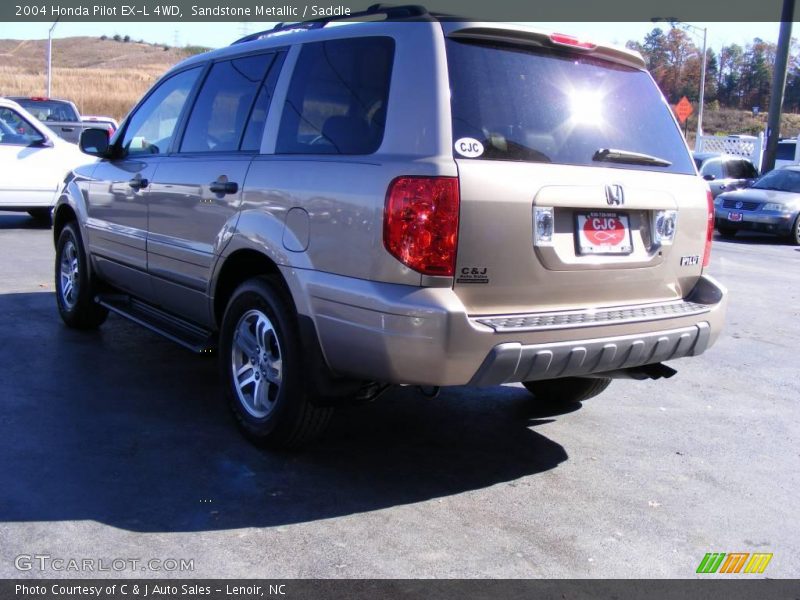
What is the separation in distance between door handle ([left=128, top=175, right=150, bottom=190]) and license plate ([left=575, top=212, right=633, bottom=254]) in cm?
284

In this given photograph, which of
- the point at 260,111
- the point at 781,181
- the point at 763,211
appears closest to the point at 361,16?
the point at 260,111

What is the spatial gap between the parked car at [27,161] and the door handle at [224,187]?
9280mm

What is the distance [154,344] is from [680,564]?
4278 mm

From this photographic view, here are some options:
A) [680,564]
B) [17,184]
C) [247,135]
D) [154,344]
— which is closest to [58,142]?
[17,184]

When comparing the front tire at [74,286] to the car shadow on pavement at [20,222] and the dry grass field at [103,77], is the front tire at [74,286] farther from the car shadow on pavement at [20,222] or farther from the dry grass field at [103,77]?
the dry grass field at [103,77]

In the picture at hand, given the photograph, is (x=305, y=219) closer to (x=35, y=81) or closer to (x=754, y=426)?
(x=754, y=426)

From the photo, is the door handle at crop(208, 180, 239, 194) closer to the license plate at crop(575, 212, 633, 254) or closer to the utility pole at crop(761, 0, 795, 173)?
the license plate at crop(575, 212, 633, 254)

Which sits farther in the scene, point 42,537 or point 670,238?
point 670,238

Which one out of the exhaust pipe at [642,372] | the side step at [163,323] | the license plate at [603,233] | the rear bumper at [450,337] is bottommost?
the side step at [163,323]

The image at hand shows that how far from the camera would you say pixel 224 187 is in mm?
4461

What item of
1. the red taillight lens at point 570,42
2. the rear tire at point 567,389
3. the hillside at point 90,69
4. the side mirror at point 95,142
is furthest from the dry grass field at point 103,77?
the red taillight lens at point 570,42

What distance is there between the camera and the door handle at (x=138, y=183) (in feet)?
17.7

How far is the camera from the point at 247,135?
4531mm

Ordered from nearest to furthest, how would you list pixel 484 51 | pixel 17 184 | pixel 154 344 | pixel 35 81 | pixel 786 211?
pixel 484 51 → pixel 154 344 → pixel 17 184 → pixel 786 211 → pixel 35 81
